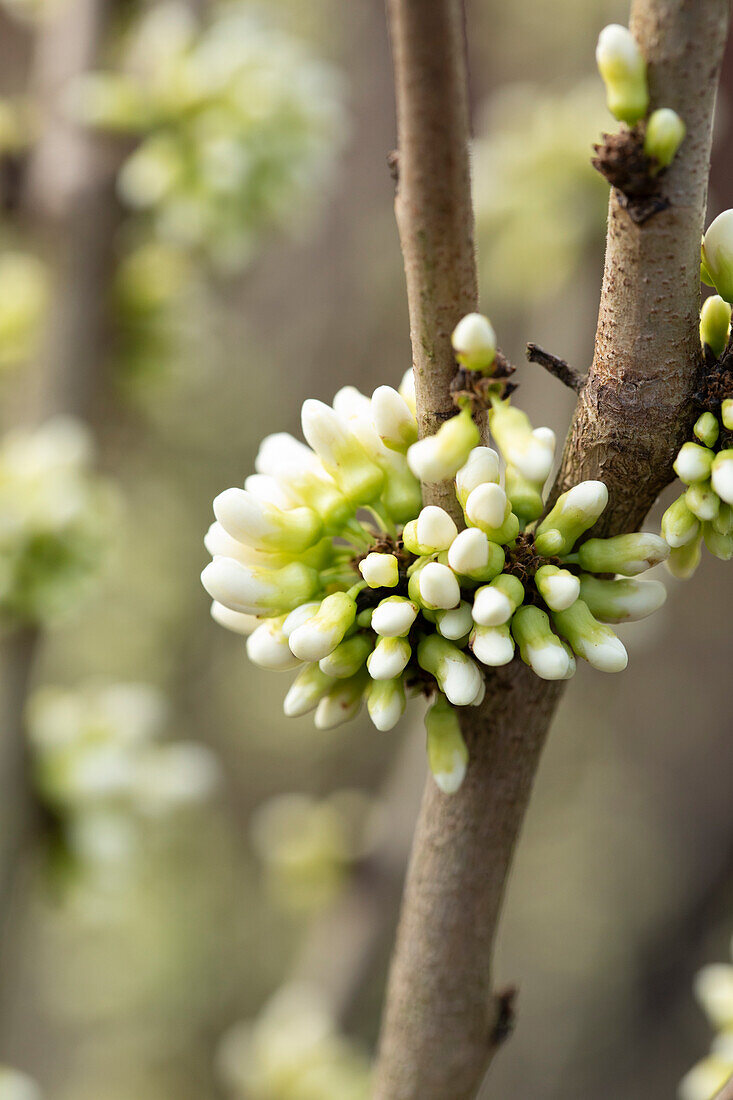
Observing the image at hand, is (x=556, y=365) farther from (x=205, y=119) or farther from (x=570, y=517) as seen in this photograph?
(x=205, y=119)

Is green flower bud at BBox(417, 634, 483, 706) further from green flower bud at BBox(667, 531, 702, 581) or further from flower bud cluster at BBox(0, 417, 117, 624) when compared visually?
flower bud cluster at BBox(0, 417, 117, 624)

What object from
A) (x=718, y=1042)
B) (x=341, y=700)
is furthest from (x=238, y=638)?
(x=341, y=700)

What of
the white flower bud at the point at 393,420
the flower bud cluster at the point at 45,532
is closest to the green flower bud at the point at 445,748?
the white flower bud at the point at 393,420

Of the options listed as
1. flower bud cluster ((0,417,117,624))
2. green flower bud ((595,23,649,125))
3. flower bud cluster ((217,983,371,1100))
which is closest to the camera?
green flower bud ((595,23,649,125))

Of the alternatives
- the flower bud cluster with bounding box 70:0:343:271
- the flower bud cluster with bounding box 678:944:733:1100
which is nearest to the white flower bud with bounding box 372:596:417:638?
the flower bud cluster with bounding box 678:944:733:1100

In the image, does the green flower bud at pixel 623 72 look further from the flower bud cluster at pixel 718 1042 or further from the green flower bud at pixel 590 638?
the flower bud cluster at pixel 718 1042

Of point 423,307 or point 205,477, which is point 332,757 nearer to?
point 205,477
